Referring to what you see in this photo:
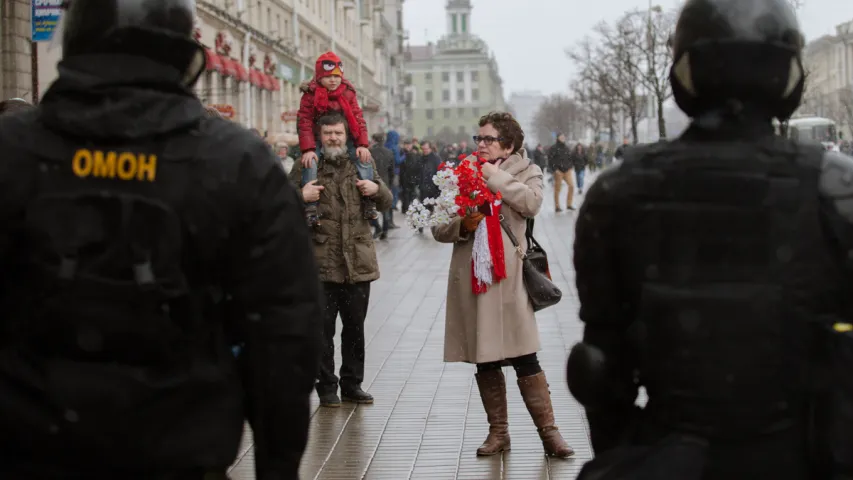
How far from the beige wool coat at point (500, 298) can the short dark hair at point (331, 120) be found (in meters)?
1.56

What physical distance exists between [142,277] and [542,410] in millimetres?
4382

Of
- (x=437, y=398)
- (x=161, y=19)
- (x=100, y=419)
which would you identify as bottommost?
(x=437, y=398)

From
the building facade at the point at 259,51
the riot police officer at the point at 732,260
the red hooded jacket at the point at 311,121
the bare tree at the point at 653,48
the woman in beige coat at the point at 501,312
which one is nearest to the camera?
the riot police officer at the point at 732,260

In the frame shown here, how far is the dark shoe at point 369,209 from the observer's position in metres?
8.40

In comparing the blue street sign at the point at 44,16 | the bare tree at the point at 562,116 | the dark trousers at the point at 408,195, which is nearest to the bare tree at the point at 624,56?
the dark trousers at the point at 408,195

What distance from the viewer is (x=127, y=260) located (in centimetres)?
269

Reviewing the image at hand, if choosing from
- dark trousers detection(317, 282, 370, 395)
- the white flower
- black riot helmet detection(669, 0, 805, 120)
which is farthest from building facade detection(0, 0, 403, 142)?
black riot helmet detection(669, 0, 805, 120)

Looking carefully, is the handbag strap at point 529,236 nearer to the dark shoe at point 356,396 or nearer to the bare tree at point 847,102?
the dark shoe at point 356,396

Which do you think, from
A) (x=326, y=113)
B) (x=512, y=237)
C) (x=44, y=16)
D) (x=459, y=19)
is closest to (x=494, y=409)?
(x=512, y=237)

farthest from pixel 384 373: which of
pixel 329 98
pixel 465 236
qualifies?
pixel 465 236

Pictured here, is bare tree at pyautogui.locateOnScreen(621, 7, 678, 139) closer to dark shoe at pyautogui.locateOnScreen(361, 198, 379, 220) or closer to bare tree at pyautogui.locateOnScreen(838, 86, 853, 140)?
bare tree at pyautogui.locateOnScreen(838, 86, 853, 140)

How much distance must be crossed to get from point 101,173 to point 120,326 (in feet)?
1.05

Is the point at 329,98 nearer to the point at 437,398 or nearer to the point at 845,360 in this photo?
the point at 437,398

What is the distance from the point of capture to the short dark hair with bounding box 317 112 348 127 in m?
8.37
